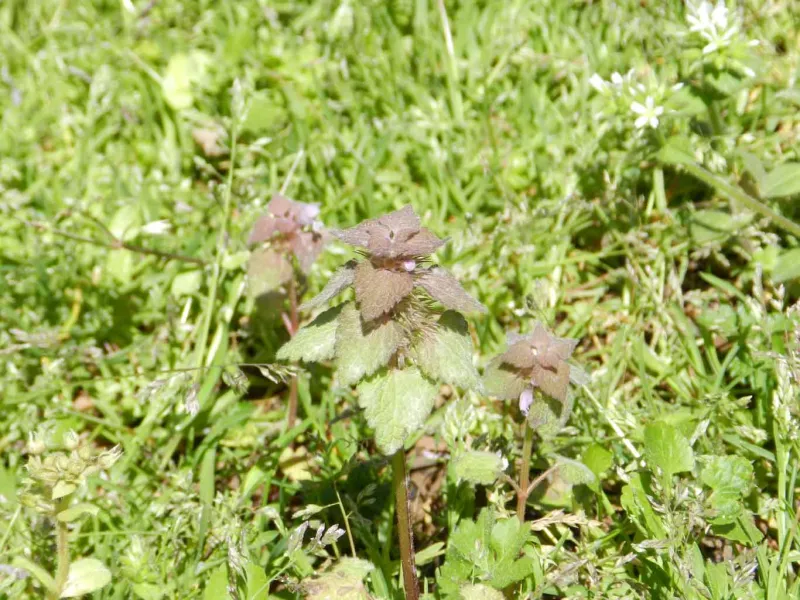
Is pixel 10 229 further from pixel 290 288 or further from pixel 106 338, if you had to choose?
pixel 290 288

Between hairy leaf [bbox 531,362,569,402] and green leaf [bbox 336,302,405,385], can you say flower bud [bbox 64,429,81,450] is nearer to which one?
green leaf [bbox 336,302,405,385]

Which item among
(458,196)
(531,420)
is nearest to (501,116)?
(458,196)

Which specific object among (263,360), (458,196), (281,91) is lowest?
(263,360)

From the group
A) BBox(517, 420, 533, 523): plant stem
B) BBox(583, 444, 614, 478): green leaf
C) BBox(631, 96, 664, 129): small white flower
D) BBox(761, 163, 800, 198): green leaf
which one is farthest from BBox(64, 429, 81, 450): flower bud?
BBox(761, 163, 800, 198): green leaf

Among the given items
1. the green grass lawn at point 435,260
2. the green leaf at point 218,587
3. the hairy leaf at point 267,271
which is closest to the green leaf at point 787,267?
the green grass lawn at point 435,260

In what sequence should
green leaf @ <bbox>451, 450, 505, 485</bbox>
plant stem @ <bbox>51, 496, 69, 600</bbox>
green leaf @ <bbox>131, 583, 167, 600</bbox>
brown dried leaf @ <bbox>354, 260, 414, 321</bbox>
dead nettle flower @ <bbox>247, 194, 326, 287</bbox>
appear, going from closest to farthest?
1. brown dried leaf @ <bbox>354, 260, 414, 321</bbox>
2. plant stem @ <bbox>51, 496, 69, 600</bbox>
3. green leaf @ <bbox>451, 450, 505, 485</bbox>
4. green leaf @ <bbox>131, 583, 167, 600</bbox>
5. dead nettle flower @ <bbox>247, 194, 326, 287</bbox>

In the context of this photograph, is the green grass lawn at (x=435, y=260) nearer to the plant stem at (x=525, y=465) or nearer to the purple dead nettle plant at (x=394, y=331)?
the plant stem at (x=525, y=465)
